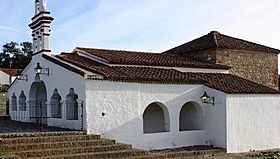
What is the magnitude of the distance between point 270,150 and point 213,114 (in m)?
3.11

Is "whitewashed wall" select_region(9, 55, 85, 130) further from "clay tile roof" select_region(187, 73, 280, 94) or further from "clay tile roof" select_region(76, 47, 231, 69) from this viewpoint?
"clay tile roof" select_region(187, 73, 280, 94)

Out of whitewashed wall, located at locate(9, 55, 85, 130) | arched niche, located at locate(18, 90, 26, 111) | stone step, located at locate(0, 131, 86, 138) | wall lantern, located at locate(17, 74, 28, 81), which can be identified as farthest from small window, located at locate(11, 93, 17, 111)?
stone step, located at locate(0, 131, 86, 138)

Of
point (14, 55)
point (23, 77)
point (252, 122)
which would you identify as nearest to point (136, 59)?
point (252, 122)

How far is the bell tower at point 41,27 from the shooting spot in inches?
665

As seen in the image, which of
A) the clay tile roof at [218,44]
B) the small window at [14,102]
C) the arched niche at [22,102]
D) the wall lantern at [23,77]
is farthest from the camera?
the small window at [14,102]

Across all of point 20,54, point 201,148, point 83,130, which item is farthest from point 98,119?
point 20,54

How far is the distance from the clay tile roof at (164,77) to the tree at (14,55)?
50983 mm

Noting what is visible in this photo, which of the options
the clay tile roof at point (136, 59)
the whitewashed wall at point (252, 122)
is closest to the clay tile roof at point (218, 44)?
the clay tile roof at point (136, 59)

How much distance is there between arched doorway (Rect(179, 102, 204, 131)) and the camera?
17.5 m

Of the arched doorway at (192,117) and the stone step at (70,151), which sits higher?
the arched doorway at (192,117)

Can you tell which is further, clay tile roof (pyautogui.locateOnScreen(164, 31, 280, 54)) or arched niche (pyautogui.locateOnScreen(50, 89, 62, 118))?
clay tile roof (pyautogui.locateOnScreen(164, 31, 280, 54))

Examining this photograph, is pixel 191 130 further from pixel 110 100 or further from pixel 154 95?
pixel 110 100

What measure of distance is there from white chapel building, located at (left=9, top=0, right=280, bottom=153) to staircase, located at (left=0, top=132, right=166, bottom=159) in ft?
4.07

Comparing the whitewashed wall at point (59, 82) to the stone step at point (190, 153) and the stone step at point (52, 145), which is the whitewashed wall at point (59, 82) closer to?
the stone step at point (52, 145)
